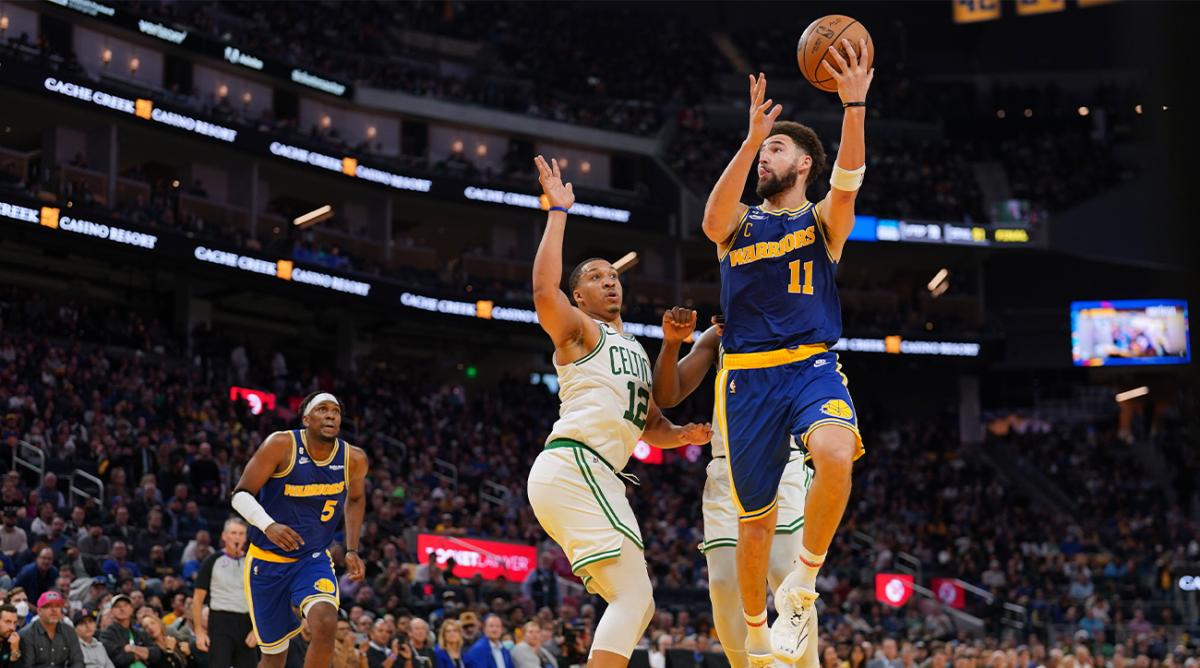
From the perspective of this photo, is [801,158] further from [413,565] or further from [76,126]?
[76,126]

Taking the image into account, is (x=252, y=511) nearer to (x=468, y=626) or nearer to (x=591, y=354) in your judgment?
(x=591, y=354)

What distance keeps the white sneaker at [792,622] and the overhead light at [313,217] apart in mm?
35729

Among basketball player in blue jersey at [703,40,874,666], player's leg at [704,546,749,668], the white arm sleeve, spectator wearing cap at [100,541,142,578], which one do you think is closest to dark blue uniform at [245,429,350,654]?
the white arm sleeve

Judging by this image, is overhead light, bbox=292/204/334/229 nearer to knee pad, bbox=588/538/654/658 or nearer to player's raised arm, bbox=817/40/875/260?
Answer: knee pad, bbox=588/538/654/658

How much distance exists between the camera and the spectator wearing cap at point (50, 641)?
44.7 feet

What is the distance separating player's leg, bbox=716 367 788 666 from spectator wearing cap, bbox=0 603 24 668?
8.84 meters

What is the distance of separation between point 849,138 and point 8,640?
10.2m

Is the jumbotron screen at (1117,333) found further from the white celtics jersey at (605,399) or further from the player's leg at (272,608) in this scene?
the white celtics jersey at (605,399)

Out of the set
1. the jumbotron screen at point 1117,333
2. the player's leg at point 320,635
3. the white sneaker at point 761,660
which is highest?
the jumbotron screen at point 1117,333

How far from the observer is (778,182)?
7.85m

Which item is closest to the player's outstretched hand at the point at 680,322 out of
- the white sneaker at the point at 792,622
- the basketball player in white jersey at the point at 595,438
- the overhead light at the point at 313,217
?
the basketball player in white jersey at the point at 595,438

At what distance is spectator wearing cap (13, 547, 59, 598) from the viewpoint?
1691 cm

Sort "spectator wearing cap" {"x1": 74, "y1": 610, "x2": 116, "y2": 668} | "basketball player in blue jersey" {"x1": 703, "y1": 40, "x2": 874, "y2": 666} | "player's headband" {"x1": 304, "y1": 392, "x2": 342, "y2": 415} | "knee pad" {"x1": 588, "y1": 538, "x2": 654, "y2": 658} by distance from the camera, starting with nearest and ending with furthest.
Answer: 1. "basketball player in blue jersey" {"x1": 703, "y1": 40, "x2": 874, "y2": 666}
2. "knee pad" {"x1": 588, "y1": 538, "x2": 654, "y2": 658}
3. "player's headband" {"x1": 304, "y1": 392, "x2": 342, "y2": 415}
4. "spectator wearing cap" {"x1": 74, "y1": 610, "x2": 116, "y2": 668}

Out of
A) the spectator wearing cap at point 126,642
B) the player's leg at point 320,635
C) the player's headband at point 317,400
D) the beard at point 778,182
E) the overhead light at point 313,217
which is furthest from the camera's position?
the overhead light at point 313,217
